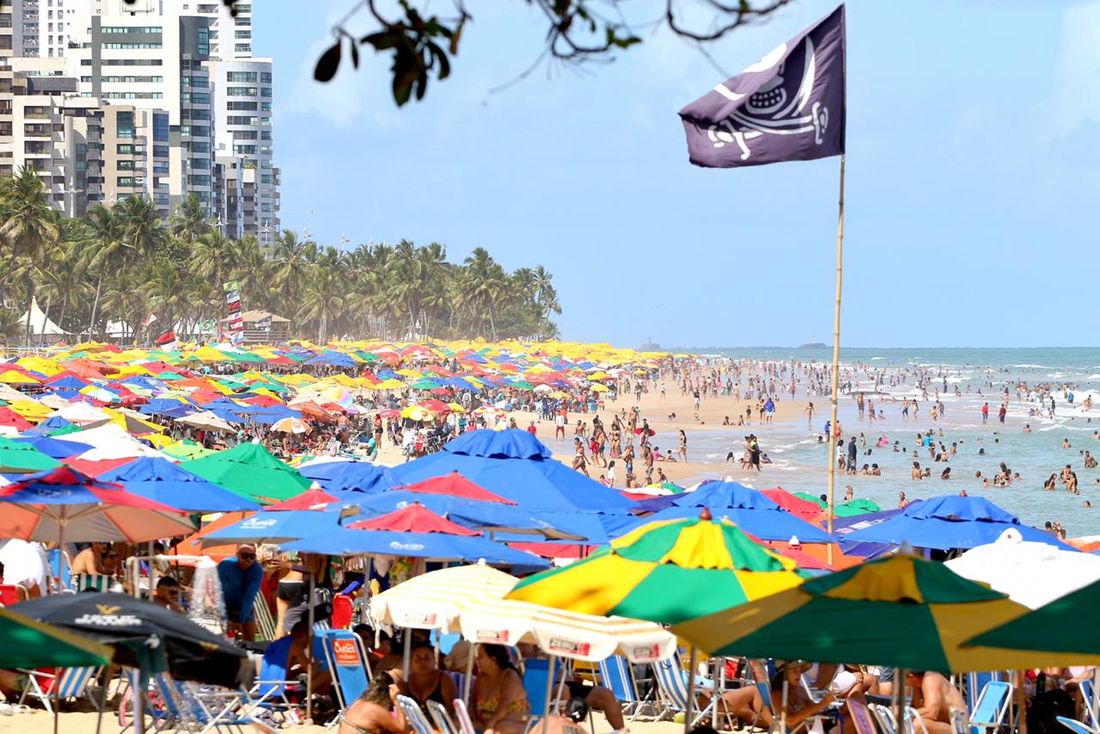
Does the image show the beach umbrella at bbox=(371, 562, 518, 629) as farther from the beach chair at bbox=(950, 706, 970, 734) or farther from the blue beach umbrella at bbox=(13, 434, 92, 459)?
the blue beach umbrella at bbox=(13, 434, 92, 459)

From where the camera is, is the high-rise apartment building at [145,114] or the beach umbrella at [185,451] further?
the high-rise apartment building at [145,114]

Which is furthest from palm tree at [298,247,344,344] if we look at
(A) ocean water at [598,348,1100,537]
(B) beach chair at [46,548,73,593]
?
(B) beach chair at [46,548,73,593]

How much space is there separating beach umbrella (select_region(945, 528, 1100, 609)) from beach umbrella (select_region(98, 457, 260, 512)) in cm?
673

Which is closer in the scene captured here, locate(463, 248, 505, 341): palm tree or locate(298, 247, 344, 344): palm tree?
locate(298, 247, 344, 344): palm tree

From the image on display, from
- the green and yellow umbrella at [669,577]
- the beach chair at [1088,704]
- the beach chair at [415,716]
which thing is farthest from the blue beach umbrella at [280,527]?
the beach chair at [1088,704]

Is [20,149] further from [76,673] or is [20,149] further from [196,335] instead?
[76,673]

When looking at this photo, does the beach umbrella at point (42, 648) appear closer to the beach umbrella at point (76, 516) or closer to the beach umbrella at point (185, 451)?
the beach umbrella at point (76, 516)

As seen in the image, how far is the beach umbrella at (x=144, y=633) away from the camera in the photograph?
5324 mm

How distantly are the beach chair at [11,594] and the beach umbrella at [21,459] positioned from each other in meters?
4.26

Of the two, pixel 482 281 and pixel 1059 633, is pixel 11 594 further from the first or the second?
pixel 482 281

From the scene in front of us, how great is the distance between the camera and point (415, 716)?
8.18 meters

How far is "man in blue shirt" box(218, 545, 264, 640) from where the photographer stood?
12195 millimetres

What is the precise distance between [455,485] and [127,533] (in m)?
2.80

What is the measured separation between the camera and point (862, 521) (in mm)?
15672
